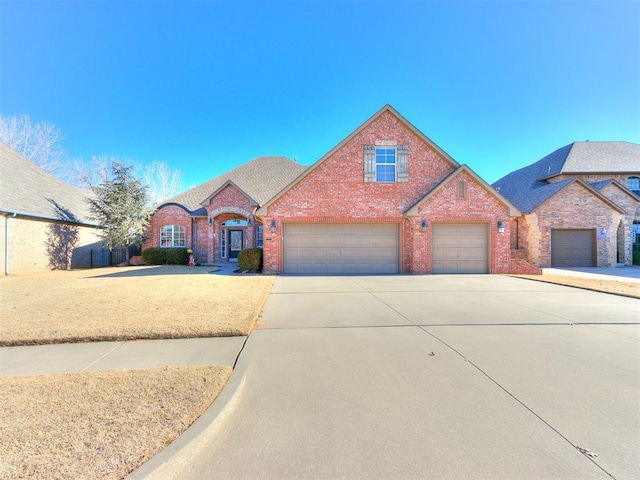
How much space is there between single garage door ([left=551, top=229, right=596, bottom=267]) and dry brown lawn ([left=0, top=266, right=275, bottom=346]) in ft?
59.4

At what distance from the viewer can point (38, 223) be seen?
15422 millimetres

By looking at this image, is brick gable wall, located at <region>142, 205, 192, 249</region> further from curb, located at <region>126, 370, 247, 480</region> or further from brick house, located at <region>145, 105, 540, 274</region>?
curb, located at <region>126, 370, 247, 480</region>

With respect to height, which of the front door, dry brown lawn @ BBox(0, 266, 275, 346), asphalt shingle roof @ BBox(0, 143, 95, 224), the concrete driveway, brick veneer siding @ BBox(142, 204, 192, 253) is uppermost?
asphalt shingle roof @ BBox(0, 143, 95, 224)

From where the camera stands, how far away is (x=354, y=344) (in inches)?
179

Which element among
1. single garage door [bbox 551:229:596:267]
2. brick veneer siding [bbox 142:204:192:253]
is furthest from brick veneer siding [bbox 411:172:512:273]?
brick veneer siding [bbox 142:204:192:253]

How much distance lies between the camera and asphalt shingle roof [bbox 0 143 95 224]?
14520 mm

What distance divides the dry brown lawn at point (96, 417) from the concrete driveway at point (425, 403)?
22 cm

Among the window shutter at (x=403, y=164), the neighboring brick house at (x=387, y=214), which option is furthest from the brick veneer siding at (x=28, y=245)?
the window shutter at (x=403, y=164)

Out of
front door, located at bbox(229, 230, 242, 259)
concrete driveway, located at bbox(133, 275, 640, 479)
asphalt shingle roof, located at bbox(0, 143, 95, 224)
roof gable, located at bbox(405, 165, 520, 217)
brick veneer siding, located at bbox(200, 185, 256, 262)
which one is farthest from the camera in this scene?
front door, located at bbox(229, 230, 242, 259)

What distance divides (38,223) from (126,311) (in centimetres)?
1460

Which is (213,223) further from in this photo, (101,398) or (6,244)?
(101,398)

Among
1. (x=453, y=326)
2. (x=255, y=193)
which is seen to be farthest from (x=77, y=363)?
(x=255, y=193)

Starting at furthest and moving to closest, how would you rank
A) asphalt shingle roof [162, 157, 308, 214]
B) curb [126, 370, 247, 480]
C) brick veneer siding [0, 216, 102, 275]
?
asphalt shingle roof [162, 157, 308, 214] < brick veneer siding [0, 216, 102, 275] < curb [126, 370, 247, 480]

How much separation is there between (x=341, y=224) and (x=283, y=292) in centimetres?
590
